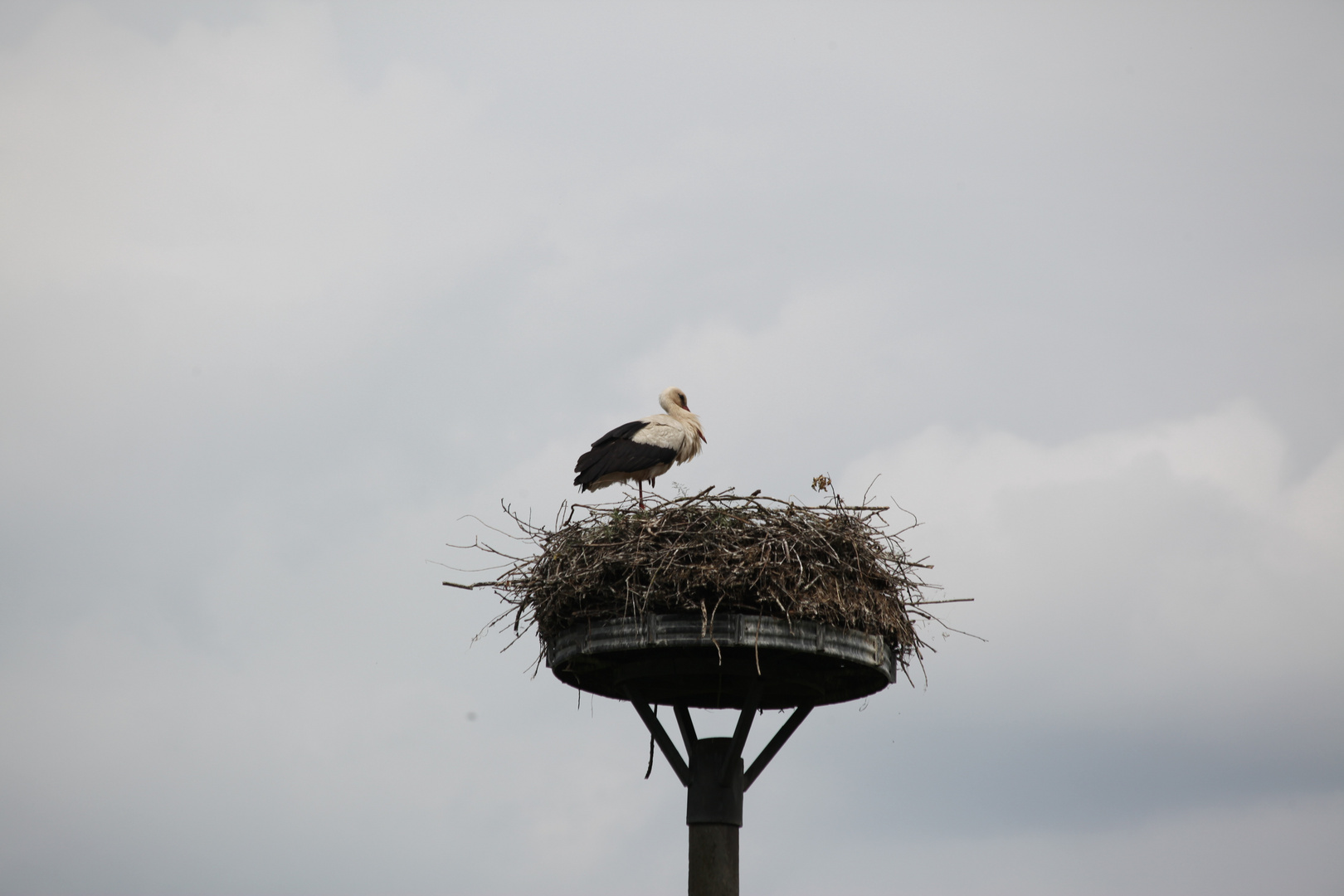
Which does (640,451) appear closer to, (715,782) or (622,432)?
(622,432)

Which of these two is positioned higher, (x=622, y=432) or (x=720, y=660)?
(x=622, y=432)

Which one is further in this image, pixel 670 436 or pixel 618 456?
pixel 670 436

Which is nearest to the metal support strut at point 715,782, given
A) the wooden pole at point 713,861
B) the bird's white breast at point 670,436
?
the wooden pole at point 713,861

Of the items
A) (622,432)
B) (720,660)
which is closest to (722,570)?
(720,660)

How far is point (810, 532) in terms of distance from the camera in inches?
378

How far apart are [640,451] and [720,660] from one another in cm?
400

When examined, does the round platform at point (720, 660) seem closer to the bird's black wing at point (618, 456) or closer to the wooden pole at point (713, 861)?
the wooden pole at point (713, 861)

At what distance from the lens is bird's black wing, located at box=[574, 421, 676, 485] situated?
12.3 meters

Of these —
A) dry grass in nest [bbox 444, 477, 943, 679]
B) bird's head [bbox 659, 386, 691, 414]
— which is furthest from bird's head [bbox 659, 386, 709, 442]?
dry grass in nest [bbox 444, 477, 943, 679]

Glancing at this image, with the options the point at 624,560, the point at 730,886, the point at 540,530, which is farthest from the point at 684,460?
the point at 730,886

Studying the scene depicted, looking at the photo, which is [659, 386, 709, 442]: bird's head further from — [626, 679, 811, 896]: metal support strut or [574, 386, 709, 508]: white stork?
[626, 679, 811, 896]: metal support strut

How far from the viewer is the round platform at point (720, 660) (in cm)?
898

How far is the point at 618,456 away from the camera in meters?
12.4

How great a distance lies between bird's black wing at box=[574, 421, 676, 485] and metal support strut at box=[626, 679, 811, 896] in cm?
286
